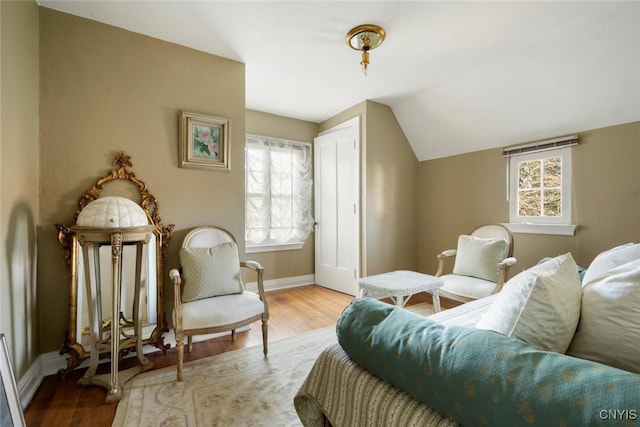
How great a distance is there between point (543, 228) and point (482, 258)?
0.77 m

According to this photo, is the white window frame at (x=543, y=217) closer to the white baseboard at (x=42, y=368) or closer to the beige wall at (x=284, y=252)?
the beige wall at (x=284, y=252)

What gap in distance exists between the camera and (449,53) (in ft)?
7.93

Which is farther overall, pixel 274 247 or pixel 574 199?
pixel 274 247

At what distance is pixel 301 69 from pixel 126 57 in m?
1.39

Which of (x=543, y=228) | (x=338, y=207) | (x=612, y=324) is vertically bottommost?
(x=612, y=324)

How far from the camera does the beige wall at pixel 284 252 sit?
3.81 m

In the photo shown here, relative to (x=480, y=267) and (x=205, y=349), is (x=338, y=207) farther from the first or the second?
(x=205, y=349)

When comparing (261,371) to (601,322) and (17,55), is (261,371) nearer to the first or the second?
(601,322)

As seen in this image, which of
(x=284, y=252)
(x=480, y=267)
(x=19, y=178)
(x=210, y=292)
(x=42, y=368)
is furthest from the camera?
(x=284, y=252)

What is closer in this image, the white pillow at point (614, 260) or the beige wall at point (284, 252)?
the white pillow at point (614, 260)

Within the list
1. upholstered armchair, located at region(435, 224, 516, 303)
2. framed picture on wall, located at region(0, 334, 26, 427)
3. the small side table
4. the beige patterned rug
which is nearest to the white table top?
the small side table

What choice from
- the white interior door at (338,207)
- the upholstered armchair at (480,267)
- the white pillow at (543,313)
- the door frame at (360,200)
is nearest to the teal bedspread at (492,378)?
the white pillow at (543,313)

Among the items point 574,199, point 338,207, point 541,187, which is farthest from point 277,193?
point 574,199

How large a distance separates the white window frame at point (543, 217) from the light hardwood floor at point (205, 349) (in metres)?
1.20
